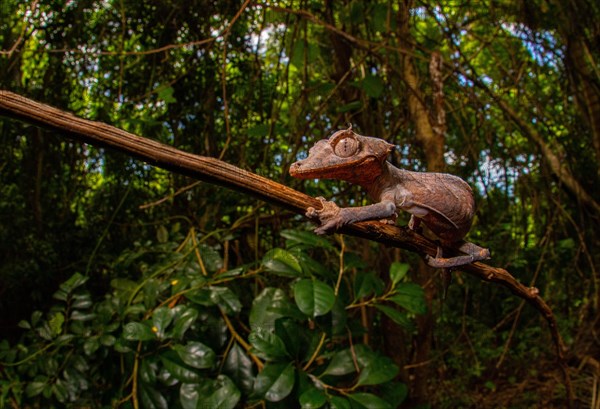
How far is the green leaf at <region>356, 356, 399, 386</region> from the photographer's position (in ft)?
5.05

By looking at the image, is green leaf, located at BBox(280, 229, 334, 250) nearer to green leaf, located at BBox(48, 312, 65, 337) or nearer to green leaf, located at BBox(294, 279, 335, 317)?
green leaf, located at BBox(294, 279, 335, 317)

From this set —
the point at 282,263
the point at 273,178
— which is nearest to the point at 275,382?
the point at 282,263

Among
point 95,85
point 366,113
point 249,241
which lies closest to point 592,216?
point 366,113

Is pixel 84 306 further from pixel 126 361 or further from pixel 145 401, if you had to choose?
pixel 145 401

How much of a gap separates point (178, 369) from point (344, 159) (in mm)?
979

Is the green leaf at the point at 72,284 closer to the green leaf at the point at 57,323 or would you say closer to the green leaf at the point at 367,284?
the green leaf at the point at 57,323

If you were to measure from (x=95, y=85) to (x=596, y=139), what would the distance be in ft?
7.67

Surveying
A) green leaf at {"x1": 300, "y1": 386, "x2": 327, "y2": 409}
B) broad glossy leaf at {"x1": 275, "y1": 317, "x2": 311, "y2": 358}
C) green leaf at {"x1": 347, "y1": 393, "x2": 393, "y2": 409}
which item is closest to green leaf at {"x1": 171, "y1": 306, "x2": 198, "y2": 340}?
broad glossy leaf at {"x1": 275, "y1": 317, "x2": 311, "y2": 358}

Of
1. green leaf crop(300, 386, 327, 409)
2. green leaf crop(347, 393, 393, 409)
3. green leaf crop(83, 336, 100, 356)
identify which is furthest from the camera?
green leaf crop(83, 336, 100, 356)

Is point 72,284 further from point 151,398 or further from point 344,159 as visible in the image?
point 344,159

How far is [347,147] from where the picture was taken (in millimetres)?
809

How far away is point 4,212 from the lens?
2555 millimetres

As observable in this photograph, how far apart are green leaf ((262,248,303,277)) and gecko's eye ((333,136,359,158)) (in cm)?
74

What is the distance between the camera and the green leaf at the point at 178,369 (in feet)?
4.95
